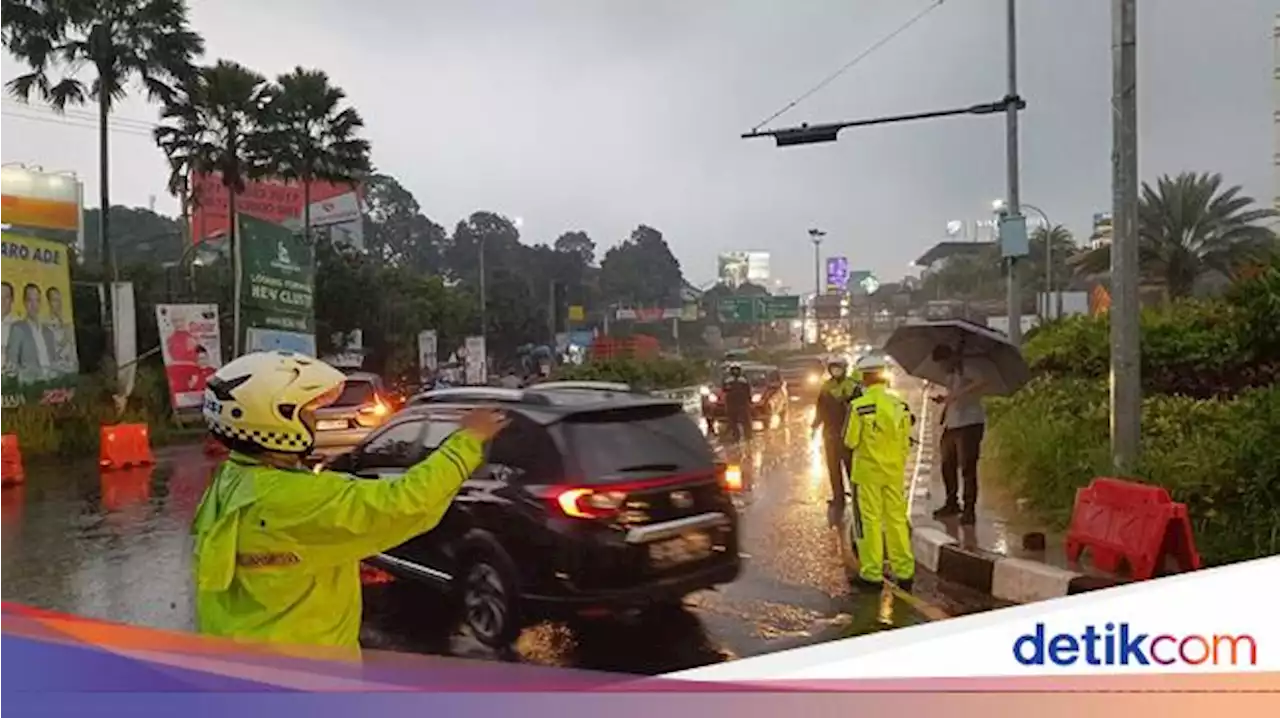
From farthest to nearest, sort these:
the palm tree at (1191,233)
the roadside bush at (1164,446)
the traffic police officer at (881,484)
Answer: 1. the traffic police officer at (881,484)
2. the roadside bush at (1164,446)
3. the palm tree at (1191,233)

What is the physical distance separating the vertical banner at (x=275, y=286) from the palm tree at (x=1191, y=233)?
1.95 meters

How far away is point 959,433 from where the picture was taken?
376 cm

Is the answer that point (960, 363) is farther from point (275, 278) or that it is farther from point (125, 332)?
point (125, 332)

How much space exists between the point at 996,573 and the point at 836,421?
71 cm

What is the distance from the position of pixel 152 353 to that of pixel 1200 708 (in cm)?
199

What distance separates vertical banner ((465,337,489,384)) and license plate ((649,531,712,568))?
0.48 m

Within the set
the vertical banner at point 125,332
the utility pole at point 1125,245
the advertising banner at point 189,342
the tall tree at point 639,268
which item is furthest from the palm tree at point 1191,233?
the vertical banner at point 125,332

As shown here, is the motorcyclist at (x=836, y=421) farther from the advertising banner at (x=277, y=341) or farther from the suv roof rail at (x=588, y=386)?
the advertising banner at (x=277, y=341)

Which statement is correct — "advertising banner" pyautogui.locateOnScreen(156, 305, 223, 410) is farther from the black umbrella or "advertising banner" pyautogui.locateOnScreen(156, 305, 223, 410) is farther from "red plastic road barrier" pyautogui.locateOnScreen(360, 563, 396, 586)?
the black umbrella

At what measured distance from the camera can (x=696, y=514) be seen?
6.46ft

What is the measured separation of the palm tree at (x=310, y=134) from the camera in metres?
1.89

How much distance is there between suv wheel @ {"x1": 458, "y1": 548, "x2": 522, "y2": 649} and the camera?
5.80ft

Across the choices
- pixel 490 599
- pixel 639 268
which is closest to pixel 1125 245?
pixel 639 268

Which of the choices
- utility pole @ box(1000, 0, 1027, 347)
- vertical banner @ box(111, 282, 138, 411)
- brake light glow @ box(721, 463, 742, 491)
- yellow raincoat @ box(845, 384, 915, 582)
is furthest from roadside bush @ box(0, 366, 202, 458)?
yellow raincoat @ box(845, 384, 915, 582)
